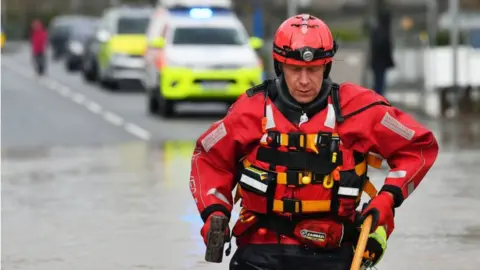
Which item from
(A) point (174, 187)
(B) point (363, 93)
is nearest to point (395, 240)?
(A) point (174, 187)

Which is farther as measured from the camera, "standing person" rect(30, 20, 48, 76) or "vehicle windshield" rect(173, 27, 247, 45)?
"standing person" rect(30, 20, 48, 76)

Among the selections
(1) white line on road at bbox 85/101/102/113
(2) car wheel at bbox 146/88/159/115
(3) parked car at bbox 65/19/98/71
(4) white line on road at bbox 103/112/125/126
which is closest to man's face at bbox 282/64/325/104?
(4) white line on road at bbox 103/112/125/126

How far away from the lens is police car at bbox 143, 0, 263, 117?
25750 mm

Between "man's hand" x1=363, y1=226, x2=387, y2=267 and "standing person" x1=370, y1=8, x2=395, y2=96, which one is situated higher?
"man's hand" x1=363, y1=226, x2=387, y2=267

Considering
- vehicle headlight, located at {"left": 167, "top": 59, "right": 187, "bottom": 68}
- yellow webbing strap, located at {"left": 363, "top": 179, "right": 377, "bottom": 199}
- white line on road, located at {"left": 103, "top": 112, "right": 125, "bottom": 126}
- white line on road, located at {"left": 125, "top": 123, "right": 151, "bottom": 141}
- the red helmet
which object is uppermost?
the red helmet

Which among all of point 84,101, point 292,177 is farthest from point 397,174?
point 84,101

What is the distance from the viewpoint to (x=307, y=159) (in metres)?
5.71

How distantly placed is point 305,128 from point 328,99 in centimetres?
13

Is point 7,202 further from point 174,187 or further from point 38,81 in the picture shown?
point 38,81

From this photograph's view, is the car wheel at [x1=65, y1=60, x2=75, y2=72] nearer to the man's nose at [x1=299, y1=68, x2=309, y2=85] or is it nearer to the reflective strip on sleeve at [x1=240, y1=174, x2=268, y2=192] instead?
the reflective strip on sleeve at [x1=240, y1=174, x2=268, y2=192]

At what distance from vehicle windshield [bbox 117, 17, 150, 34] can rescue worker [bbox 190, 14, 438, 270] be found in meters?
31.2

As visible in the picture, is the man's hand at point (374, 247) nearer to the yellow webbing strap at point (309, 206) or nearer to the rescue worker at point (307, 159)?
the rescue worker at point (307, 159)

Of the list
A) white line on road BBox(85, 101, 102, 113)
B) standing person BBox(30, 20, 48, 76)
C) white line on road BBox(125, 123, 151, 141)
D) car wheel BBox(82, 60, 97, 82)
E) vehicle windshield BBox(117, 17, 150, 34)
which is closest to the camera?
white line on road BBox(125, 123, 151, 141)

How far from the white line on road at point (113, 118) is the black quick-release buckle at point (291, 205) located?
63.9ft
